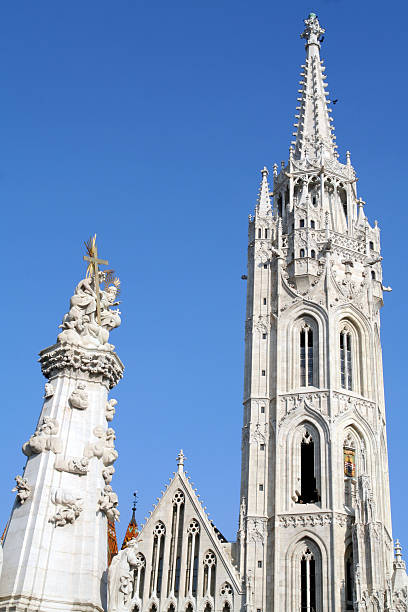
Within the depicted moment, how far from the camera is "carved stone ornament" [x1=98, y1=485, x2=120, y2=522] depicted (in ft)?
47.3

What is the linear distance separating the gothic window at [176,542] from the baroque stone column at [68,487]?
22619 millimetres

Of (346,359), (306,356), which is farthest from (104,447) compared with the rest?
(346,359)

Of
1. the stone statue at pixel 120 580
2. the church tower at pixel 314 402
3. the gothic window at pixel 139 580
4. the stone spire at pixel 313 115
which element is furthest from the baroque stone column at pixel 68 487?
the stone spire at pixel 313 115

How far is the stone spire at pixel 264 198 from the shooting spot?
152 ft

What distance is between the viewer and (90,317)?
16.1 meters

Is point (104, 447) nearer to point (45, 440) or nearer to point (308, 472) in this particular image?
point (45, 440)

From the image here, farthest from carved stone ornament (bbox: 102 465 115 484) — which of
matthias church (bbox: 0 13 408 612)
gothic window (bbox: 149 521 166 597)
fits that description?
gothic window (bbox: 149 521 166 597)

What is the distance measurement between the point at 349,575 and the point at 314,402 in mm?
7661

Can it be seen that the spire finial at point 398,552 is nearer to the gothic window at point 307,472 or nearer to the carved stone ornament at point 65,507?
the gothic window at point 307,472

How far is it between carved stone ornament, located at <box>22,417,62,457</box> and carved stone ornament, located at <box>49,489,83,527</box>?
764 mm

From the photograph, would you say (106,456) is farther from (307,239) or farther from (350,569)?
(307,239)

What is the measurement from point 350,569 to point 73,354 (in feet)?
77.5

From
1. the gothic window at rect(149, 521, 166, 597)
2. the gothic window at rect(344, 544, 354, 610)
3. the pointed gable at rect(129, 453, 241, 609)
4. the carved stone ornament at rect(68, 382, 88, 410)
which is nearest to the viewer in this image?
the carved stone ornament at rect(68, 382, 88, 410)

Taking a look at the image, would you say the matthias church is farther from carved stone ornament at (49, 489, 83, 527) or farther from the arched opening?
carved stone ornament at (49, 489, 83, 527)
